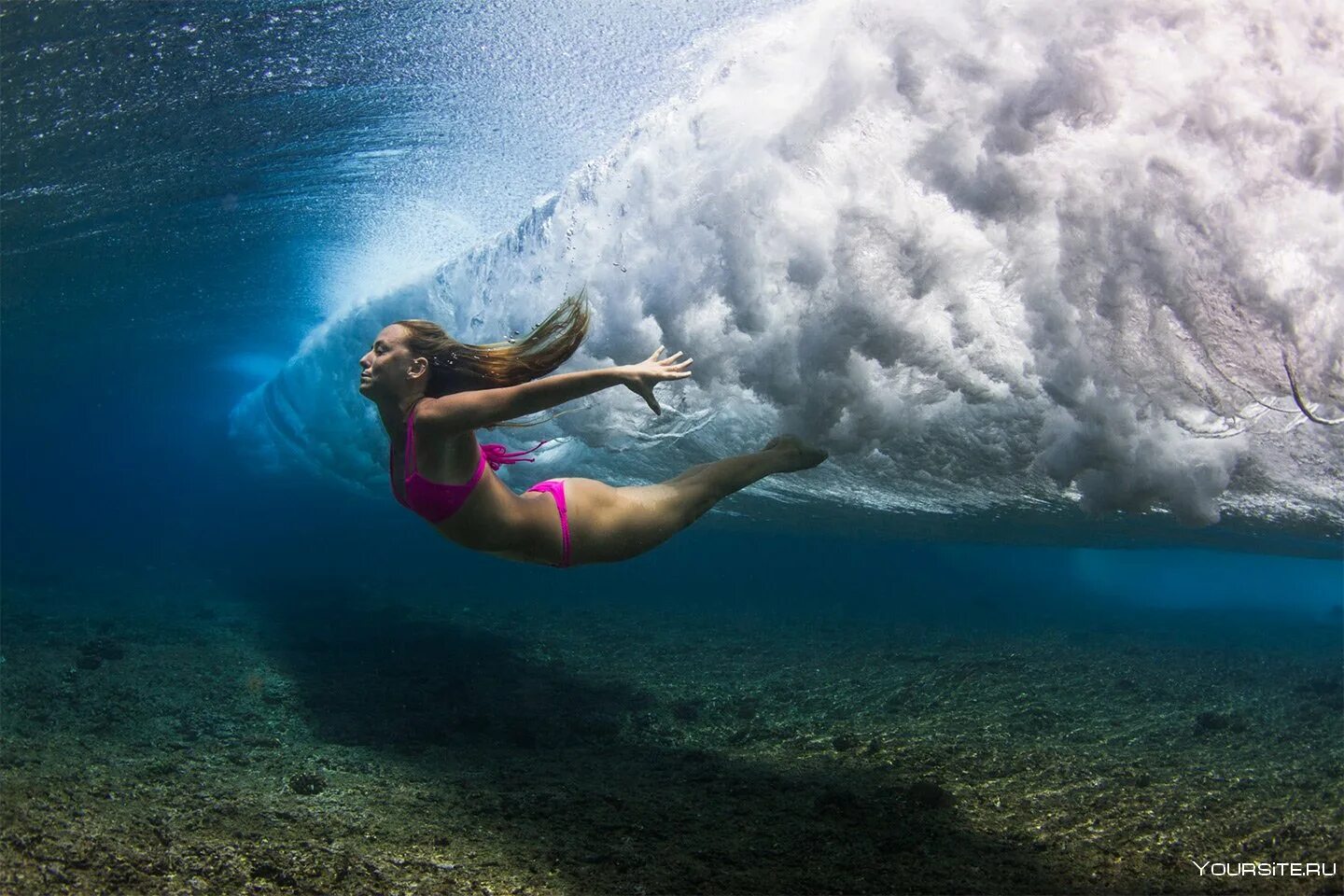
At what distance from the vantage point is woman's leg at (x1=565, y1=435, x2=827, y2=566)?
3.95 m

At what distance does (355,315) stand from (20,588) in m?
16.4

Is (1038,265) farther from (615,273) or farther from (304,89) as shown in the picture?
(304,89)

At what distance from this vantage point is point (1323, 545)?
47.9 feet

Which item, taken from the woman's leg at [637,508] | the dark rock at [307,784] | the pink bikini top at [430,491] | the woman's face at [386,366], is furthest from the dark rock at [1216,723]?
the woman's face at [386,366]

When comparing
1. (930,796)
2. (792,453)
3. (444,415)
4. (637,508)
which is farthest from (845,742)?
(444,415)

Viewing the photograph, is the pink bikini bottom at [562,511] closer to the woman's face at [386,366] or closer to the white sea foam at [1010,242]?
the woman's face at [386,366]

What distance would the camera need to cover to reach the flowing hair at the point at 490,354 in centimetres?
368

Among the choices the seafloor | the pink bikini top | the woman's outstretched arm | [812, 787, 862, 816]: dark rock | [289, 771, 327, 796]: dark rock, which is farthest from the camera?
[289, 771, 327, 796]: dark rock

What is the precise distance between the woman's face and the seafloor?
2.57m

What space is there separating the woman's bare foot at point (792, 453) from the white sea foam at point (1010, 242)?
169 cm

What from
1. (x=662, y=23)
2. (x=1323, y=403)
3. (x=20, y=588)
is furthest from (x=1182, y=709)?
(x=20, y=588)

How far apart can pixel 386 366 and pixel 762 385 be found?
14.5 feet

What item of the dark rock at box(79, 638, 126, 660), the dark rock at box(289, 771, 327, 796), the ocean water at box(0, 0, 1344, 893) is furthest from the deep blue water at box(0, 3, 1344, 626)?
the dark rock at box(79, 638, 126, 660)

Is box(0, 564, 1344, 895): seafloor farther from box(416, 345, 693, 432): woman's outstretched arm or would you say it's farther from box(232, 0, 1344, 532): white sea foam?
box(232, 0, 1344, 532): white sea foam
